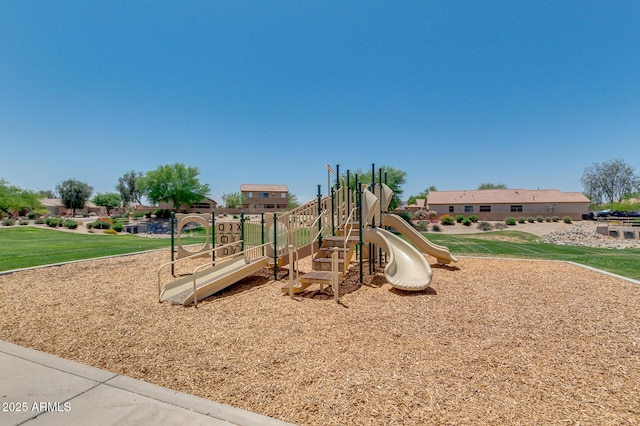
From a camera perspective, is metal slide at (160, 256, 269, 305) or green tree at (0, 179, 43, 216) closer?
metal slide at (160, 256, 269, 305)

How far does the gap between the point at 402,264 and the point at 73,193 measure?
3894 inches

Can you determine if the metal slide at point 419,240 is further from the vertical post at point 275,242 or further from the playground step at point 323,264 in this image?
the vertical post at point 275,242

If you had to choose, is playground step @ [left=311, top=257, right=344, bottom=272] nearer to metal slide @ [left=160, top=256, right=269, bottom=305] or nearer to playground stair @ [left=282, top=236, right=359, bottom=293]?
playground stair @ [left=282, top=236, right=359, bottom=293]

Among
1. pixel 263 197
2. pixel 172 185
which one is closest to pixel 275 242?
pixel 172 185

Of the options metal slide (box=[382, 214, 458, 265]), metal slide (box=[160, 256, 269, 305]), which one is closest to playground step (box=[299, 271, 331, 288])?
metal slide (box=[160, 256, 269, 305])

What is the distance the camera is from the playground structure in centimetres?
703

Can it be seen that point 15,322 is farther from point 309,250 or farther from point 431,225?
point 431,225

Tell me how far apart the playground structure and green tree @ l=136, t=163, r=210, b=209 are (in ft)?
155

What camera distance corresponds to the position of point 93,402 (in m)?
3.14

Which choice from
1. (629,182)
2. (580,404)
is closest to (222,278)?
(580,404)

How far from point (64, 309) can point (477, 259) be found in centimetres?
1228

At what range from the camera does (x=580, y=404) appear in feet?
10.1

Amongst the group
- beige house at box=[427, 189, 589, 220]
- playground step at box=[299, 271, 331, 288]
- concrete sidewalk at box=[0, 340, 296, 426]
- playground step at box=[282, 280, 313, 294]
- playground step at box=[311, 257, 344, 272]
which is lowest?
concrete sidewalk at box=[0, 340, 296, 426]

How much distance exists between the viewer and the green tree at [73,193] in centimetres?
8000
